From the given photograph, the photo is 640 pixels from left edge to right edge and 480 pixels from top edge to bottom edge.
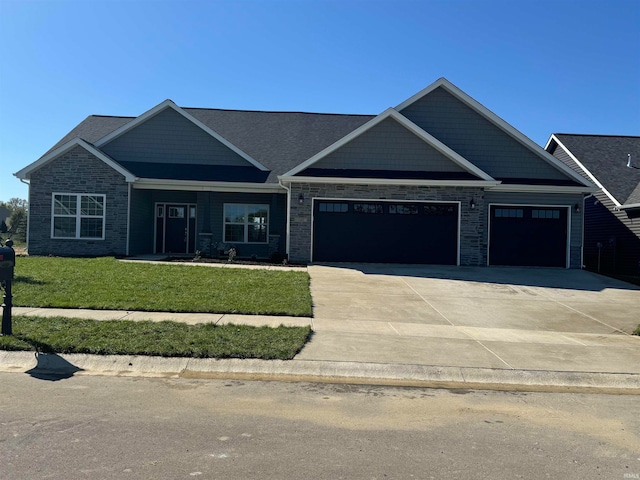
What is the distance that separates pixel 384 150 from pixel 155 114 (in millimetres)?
9567

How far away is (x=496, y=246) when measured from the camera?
19.1 m

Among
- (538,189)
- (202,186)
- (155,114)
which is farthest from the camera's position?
(155,114)

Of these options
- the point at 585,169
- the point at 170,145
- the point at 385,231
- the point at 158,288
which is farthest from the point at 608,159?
the point at 158,288

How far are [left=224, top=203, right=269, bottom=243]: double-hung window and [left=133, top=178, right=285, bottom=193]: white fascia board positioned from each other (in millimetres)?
2186

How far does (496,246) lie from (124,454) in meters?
17.0

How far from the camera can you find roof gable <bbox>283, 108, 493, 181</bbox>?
18.4 m

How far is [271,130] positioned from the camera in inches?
950

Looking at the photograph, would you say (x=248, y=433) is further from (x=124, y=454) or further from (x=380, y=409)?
(x=380, y=409)

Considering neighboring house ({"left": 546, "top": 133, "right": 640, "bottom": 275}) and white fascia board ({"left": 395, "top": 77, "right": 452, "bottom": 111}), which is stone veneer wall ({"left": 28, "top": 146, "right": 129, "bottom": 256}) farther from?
neighboring house ({"left": 546, "top": 133, "right": 640, "bottom": 275})

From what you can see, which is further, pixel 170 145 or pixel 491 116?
pixel 170 145

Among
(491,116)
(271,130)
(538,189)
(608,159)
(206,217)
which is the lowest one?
(206,217)

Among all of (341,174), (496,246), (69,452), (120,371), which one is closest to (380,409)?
(69,452)

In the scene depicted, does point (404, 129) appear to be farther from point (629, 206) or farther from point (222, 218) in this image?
point (629, 206)

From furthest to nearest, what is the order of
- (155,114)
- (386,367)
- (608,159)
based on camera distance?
(608,159)
(155,114)
(386,367)
